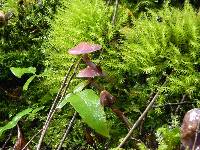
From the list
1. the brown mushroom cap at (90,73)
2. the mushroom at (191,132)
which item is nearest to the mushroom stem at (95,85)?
the brown mushroom cap at (90,73)

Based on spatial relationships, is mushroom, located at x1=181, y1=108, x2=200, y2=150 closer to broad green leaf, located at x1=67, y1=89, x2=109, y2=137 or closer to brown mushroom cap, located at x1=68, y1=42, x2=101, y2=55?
broad green leaf, located at x1=67, y1=89, x2=109, y2=137

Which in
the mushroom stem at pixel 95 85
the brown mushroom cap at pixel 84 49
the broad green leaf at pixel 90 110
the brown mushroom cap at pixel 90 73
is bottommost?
the broad green leaf at pixel 90 110

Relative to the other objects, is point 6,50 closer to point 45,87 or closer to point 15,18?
point 15,18

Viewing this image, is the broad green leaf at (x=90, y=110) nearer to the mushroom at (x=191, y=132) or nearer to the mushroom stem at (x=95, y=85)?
the mushroom stem at (x=95, y=85)

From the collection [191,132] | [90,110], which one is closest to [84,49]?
[90,110]

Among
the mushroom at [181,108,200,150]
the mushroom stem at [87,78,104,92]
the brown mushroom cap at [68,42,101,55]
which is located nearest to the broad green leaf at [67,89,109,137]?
the mushroom stem at [87,78,104,92]

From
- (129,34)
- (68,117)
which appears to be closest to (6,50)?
(68,117)
